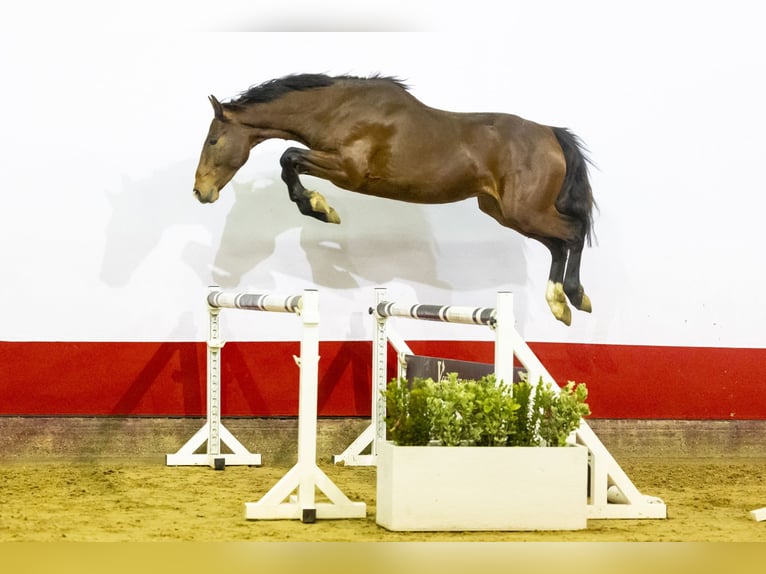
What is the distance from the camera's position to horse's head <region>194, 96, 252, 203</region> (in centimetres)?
564

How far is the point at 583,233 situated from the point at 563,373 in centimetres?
78

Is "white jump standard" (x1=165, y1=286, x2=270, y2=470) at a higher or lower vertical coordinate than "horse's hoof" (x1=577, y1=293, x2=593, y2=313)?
lower

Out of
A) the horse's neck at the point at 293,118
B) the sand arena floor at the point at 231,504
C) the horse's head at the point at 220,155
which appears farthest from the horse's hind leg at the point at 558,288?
the horse's head at the point at 220,155

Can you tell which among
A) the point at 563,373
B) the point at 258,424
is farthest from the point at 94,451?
the point at 563,373

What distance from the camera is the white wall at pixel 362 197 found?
233 inches

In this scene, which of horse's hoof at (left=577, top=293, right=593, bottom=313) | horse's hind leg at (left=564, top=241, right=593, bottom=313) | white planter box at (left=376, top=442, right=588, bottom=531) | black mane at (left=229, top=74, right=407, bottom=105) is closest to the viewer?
white planter box at (left=376, top=442, right=588, bottom=531)

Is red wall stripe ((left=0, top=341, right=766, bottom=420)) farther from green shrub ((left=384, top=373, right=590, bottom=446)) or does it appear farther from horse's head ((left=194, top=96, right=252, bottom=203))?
green shrub ((left=384, top=373, right=590, bottom=446))

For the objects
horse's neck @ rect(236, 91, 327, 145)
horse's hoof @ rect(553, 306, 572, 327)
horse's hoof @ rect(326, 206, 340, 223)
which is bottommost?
horse's hoof @ rect(553, 306, 572, 327)

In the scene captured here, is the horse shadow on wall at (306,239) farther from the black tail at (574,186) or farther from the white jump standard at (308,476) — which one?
the white jump standard at (308,476)

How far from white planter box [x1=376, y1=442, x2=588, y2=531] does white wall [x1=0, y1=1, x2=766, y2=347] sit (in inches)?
84.2

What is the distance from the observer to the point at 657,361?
634 cm

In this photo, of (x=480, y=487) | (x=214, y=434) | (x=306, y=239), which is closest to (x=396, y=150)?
(x=306, y=239)

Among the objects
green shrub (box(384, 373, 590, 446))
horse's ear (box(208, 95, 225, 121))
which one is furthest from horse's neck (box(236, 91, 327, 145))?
green shrub (box(384, 373, 590, 446))

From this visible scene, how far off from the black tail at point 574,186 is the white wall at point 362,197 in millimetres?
228
